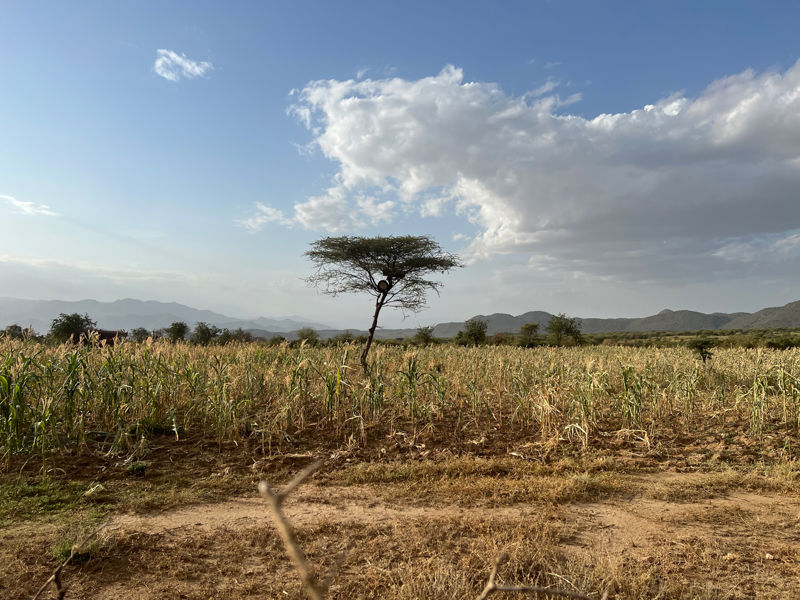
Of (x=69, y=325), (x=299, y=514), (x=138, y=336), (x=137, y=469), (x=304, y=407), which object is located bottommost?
(x=299, y=514)

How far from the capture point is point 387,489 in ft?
17.9

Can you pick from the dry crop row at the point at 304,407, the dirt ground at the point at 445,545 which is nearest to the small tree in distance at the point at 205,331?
the dry crop row at the point at 304,407

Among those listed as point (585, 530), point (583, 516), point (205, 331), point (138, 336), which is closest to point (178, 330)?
point (205, 331)

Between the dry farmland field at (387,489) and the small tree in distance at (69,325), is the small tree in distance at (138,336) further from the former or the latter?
the dry farmland field at (387,489)

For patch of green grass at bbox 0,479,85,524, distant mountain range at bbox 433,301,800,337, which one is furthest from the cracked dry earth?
distant mountain range at bbox 433,301,800,337

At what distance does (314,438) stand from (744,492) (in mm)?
6177

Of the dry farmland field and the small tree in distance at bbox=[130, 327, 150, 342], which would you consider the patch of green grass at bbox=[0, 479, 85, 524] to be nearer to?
the dry farmland field

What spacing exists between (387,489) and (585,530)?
2292 millimetres

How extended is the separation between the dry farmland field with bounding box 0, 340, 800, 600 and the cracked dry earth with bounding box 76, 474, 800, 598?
0.02m

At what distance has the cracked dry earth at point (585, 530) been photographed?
3520 millimetres

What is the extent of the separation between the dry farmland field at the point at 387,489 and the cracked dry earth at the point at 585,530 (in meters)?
0.02

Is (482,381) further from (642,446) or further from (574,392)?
(642,446)

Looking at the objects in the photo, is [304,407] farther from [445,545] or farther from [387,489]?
[445,545]

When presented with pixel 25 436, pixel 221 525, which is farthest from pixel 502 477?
pixel 25 436
